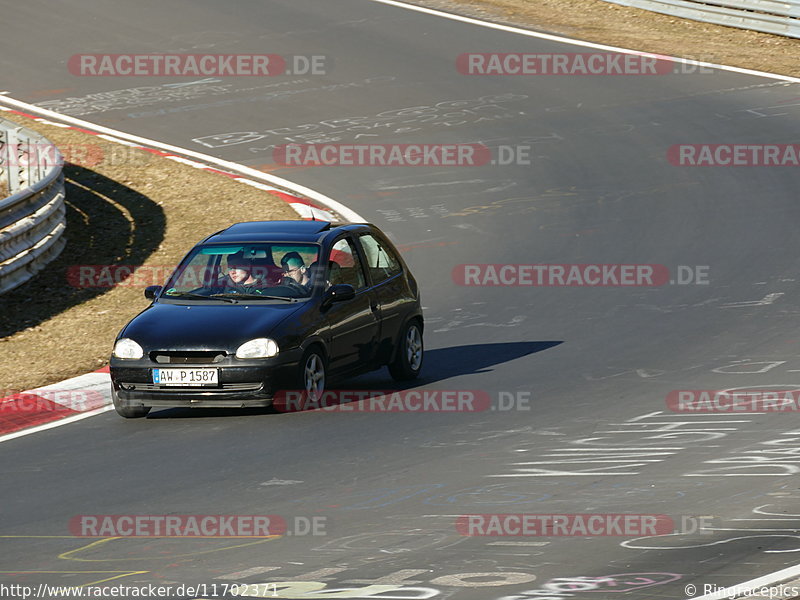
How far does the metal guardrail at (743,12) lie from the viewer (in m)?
30.9

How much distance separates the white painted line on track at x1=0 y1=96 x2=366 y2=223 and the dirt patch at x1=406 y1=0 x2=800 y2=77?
7.91 m

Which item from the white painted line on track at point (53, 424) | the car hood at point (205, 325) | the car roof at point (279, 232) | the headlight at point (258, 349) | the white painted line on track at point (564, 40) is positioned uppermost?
the white painted line on track at point (564, 40)

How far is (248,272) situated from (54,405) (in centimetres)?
225

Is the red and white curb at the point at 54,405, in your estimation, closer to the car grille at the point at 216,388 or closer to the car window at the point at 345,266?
the car grille at the point at 216,388

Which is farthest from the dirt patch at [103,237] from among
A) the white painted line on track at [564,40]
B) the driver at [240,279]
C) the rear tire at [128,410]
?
the white painted line on track at [564,40]

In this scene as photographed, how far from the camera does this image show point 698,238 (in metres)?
19.2

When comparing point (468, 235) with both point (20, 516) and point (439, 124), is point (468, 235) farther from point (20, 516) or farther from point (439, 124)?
point (20, 516)

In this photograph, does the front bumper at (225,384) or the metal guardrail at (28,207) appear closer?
the front bumper at (225,384)

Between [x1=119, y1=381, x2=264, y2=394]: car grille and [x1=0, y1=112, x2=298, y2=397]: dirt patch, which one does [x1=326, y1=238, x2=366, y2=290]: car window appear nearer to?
[x1=119, y1=381, x2=264, y2=394]: car grille

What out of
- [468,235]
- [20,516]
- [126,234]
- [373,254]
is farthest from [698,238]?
[20,516]

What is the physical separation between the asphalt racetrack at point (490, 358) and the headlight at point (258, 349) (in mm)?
593

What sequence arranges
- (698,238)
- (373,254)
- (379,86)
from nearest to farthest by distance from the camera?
(373,254)
(698,238)
(379,86)

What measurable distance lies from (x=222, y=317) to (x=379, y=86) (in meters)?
16.5

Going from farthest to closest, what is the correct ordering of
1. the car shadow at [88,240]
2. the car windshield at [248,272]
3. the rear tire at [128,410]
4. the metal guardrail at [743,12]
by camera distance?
the metal guardrail at [743,12]
the car shadow at [88,240]
the car windshield at [248,272]
the rear tire at [128,410]
